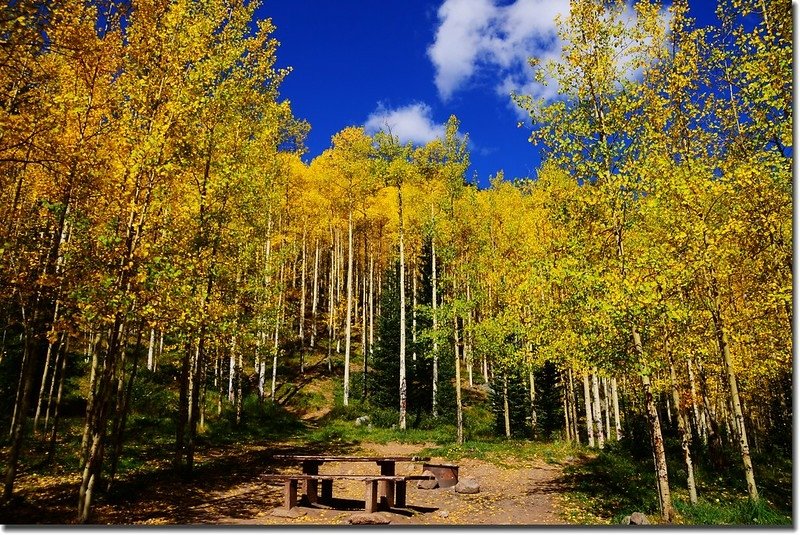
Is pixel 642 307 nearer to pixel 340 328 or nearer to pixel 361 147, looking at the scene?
pixel 361 147

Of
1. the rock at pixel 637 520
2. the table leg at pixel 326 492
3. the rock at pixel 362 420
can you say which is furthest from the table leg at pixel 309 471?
the rock at pixel 362 420

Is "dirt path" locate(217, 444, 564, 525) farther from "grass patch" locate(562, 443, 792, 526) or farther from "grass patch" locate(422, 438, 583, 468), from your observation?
"grass patch" locate(422, 438, 583, 468)

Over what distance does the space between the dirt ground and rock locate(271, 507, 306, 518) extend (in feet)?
0.29

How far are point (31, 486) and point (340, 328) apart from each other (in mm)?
26964

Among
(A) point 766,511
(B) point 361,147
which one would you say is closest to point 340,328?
(B) point 361,147

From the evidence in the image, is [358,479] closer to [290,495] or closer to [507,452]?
[290,495]

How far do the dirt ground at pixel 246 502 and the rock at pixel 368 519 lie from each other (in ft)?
0.65

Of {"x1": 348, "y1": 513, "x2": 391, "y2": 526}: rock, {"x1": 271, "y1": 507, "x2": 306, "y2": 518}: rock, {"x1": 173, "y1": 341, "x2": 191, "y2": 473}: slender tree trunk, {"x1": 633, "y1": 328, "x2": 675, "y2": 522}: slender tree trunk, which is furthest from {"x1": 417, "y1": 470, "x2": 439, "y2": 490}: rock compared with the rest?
{"x1": 173, "y1": 341, "x2": 191, "y2": 473}: slender tree trunk

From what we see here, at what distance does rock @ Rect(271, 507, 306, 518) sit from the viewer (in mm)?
8492

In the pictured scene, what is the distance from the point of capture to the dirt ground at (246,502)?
319 inches

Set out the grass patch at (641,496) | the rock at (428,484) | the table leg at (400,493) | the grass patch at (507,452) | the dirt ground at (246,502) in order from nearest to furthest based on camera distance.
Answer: the grass patch at (641,496)
the dirt ground at (246,502)
the table leg at (400,493)
the rock at (428,484)
the grass patch at (507,452)

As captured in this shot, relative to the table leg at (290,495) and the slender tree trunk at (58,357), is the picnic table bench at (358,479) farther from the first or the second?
the slender tree trunk at (58,357)

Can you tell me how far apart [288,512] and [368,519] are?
5.98ft

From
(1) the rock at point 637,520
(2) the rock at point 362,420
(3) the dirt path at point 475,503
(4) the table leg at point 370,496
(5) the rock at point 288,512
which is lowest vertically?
(3) the dirt path at point 475,503
